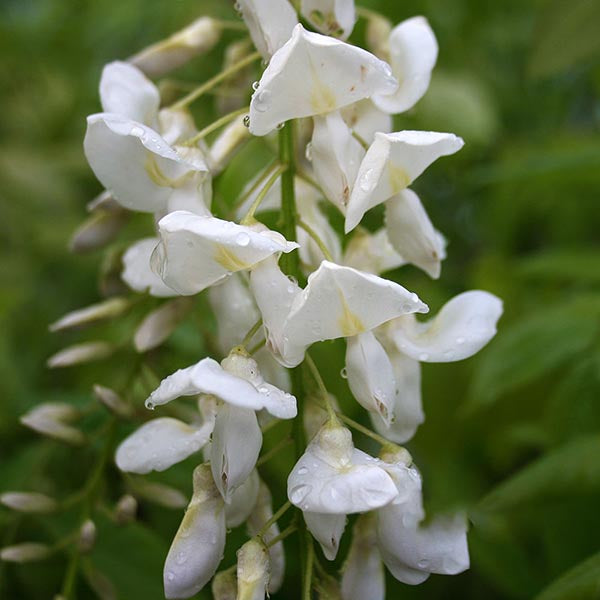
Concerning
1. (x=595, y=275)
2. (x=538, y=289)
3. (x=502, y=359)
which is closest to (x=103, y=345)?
(x=502, y=359)

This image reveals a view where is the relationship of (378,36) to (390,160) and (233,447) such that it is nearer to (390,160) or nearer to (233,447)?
(390,160)

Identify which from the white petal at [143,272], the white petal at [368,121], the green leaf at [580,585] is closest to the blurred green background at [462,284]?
the green leaf at [580,585]

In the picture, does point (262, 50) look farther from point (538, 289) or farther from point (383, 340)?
point (538, 289)

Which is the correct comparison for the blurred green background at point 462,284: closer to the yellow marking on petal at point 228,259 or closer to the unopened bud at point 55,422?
the unopened bud at point 55,422

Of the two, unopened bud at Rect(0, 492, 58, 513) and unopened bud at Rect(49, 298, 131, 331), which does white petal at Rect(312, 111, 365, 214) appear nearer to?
unopened bud at Rect(49, 298, 131, 331)

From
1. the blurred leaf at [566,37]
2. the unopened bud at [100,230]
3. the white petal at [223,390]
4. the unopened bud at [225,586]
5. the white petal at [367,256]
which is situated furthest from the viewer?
the blurred leaf at [566,37]

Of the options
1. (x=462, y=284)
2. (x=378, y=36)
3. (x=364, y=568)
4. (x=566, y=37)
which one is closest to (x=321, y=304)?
(x=364, y=568)

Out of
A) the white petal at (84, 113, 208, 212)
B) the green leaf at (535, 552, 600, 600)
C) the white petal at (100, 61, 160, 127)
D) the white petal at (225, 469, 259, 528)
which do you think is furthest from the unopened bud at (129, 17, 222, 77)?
the green leaf at (535, 552, 600, 600)
